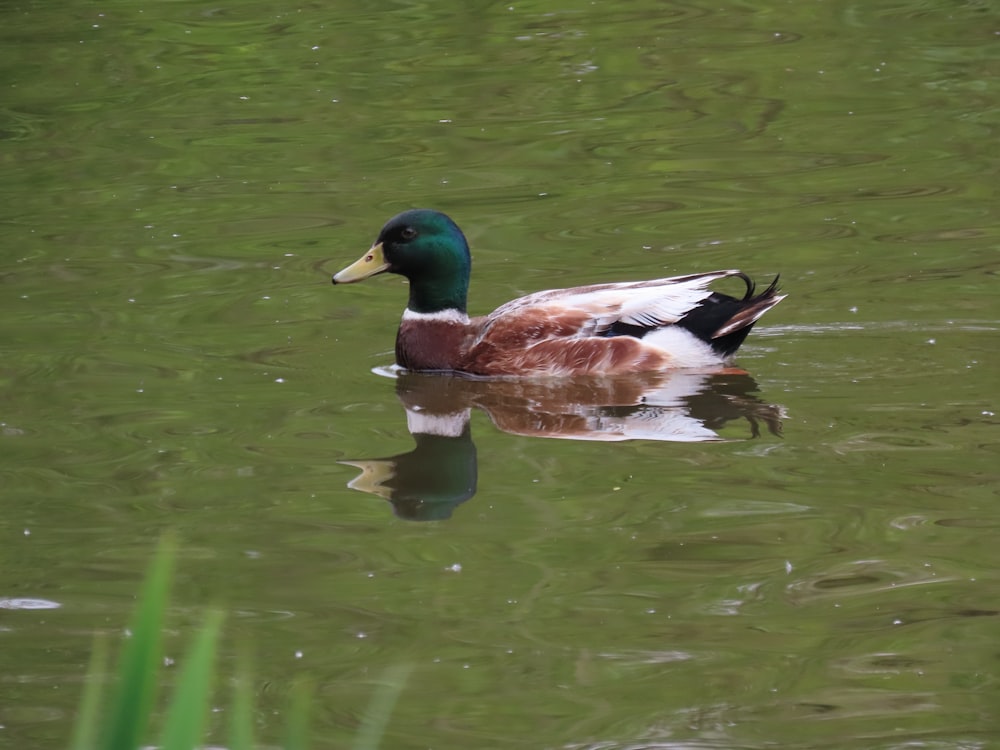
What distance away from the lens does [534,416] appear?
27.1 feet

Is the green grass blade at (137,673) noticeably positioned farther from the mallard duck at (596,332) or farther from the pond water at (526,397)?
the mallard duck at (596,332)

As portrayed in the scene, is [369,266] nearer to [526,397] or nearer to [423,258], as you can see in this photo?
[423,258]

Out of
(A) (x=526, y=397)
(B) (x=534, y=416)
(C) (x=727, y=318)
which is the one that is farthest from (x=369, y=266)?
(C) (x=727, y=318)

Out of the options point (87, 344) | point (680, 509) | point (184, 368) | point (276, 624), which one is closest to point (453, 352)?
point (184, 368)

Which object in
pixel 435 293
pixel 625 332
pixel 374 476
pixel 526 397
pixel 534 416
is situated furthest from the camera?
pixel 435 293

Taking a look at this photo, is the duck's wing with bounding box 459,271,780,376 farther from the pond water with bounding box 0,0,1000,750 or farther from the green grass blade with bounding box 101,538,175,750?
the green grass blade with bounding box 101,538,175,750

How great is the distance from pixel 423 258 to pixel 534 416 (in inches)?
61.0

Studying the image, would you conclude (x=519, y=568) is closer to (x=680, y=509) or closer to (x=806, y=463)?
(x=680, y=509)

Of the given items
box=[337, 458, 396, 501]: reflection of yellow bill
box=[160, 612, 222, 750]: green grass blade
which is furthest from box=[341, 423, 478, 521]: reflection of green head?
box=[160, 612, 222, 750]: green grass blade

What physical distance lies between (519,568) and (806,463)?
160 centimetres

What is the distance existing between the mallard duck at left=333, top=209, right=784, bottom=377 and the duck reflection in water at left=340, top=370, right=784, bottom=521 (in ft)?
0.30

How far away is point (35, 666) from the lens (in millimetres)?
5598

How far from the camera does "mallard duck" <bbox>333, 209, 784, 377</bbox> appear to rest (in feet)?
28.5

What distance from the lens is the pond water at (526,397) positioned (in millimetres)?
5375
